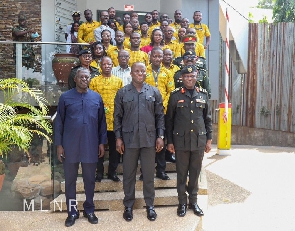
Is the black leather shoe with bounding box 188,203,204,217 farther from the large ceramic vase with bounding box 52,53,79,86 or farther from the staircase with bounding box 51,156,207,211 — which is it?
the large ceramic vase with bounding box 52,53,79,86

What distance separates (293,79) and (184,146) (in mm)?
7256

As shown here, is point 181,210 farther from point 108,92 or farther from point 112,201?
point 108,92

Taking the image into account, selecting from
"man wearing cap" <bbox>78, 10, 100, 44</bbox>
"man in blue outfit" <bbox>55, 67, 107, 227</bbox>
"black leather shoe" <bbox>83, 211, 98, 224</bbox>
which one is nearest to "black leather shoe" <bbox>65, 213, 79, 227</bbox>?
"man in blue outfit" <bbox>55, 67, 107, 227</bbox>

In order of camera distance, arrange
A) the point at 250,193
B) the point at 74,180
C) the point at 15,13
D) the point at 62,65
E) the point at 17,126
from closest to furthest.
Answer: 1. the point at 17,126
2. the point at 74,180
3. the point at 250,193
4. the point at 62,65
5. the point at 15,13

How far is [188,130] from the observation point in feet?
15.9

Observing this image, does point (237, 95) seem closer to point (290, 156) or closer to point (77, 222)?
point (290, 156)

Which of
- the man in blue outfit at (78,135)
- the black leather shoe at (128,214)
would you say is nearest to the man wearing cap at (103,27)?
the man in blue outfit at (78,135)

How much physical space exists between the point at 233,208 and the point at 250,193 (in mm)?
641

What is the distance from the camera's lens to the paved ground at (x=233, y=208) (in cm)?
485

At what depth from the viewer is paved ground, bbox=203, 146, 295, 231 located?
5.42 meters

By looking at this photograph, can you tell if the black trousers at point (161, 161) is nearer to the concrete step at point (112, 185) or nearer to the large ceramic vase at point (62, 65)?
the concrete step at point (112, 185)

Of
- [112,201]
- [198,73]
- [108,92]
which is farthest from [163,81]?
[112,201]

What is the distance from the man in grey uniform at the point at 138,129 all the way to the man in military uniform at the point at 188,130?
16cm

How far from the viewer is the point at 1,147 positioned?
4.86 metres
